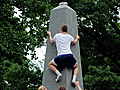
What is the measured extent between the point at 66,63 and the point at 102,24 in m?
8.04

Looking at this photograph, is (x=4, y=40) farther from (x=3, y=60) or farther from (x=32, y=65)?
(x=32, y=65)

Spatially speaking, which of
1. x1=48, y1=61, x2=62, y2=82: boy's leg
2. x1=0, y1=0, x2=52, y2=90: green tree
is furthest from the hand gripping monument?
x1=0, y1=0, x2=52, y2=90: green tree

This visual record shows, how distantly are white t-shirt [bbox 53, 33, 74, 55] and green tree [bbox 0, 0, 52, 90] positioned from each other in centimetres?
473

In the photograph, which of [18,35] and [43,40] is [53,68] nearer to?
[18,35]

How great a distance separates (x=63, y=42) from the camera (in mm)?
5688

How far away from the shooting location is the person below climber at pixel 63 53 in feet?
18.0

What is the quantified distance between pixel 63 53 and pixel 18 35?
206 inches

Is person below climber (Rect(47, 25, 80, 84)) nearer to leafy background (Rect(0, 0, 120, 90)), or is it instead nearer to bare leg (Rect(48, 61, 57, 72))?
bare leg (Rect(48, 61, 57, 72))

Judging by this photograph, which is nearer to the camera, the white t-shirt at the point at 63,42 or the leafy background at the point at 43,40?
the white t-shirt at the point at 63,42

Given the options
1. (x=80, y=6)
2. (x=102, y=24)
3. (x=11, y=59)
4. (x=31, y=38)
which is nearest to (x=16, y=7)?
(x=31, y=38)

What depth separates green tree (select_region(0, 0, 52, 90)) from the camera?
33.8 ft

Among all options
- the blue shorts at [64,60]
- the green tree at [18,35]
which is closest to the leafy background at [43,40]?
the green tree at [18,35]

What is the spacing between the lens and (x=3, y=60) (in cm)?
1058

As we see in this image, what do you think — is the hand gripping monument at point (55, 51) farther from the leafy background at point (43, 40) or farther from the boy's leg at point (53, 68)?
the leafy background at point (43, 40)
